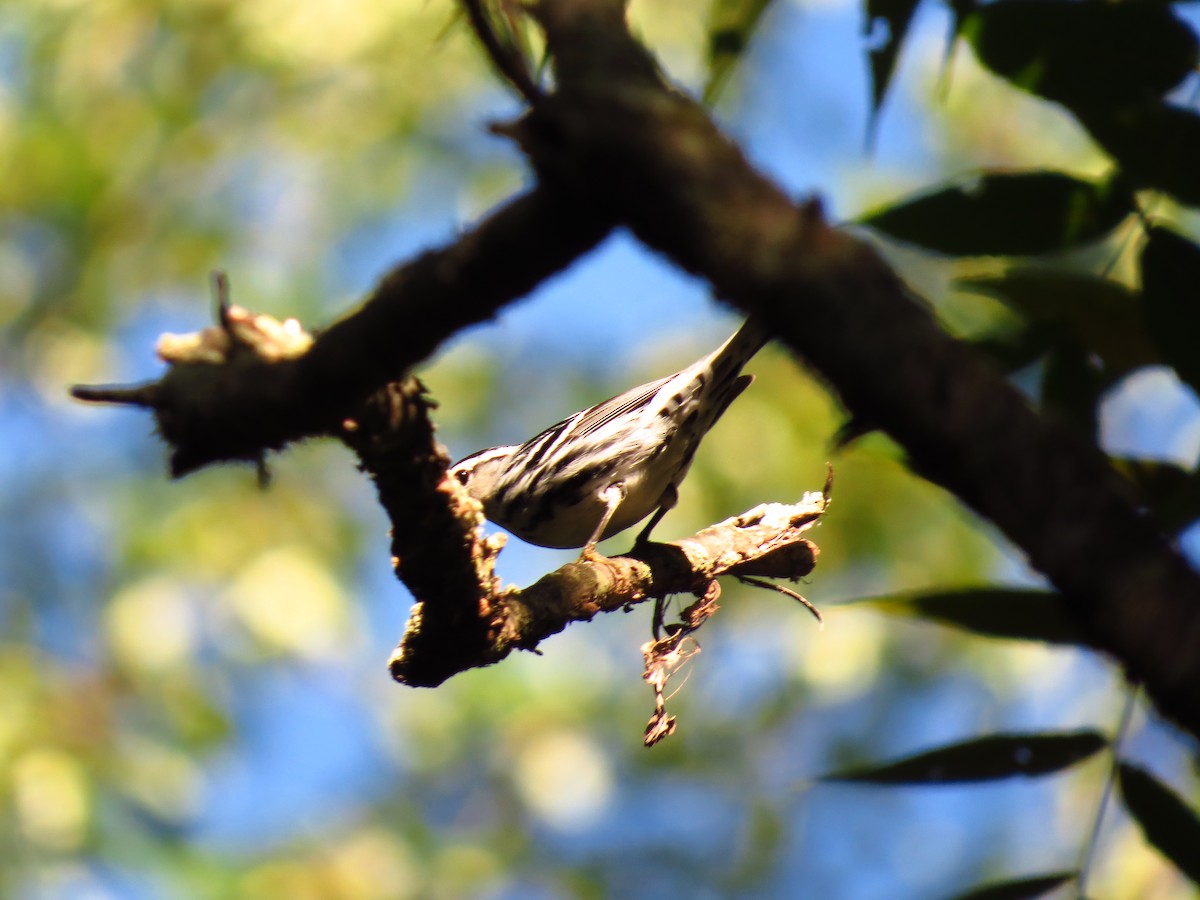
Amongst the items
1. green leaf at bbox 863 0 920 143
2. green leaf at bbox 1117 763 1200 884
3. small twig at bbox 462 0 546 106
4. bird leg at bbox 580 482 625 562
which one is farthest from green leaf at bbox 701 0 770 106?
bird leg at bbox 580 482 625 562

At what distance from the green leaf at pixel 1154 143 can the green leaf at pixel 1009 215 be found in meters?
0.07

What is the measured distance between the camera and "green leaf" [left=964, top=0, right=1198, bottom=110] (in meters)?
1.97

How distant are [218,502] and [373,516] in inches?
61.9

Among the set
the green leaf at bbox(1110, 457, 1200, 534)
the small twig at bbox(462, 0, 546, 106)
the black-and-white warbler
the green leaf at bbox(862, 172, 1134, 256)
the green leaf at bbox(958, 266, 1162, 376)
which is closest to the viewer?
the small twig at bbox(462, 0, 546, 106)

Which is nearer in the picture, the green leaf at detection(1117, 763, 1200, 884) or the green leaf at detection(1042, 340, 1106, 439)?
the green leaf at detection(1117, 763, 1200, 884)

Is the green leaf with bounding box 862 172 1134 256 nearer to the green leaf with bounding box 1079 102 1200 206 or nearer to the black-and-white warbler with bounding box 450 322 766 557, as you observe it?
the green leaf with bounding box 1079 102 1200 206

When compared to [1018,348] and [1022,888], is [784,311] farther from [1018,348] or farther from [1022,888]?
[1018,348]

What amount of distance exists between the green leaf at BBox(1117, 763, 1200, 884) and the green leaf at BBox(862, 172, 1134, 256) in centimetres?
89

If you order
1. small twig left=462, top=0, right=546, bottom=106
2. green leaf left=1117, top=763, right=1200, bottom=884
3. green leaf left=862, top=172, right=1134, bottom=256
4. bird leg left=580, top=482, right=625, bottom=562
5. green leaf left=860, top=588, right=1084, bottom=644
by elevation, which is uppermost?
bird leg left=580, top=482, right=625, bottom=562

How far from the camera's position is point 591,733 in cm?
766

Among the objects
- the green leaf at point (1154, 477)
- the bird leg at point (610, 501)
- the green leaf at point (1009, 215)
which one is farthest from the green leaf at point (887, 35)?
the bird leg at point (610, 501)

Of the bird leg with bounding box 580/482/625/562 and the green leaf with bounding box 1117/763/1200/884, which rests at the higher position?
the bird leg with bounding box 580/482/625/562

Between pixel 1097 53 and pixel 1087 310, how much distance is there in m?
0.57

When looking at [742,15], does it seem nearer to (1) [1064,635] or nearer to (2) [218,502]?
(1) [1064,635]
